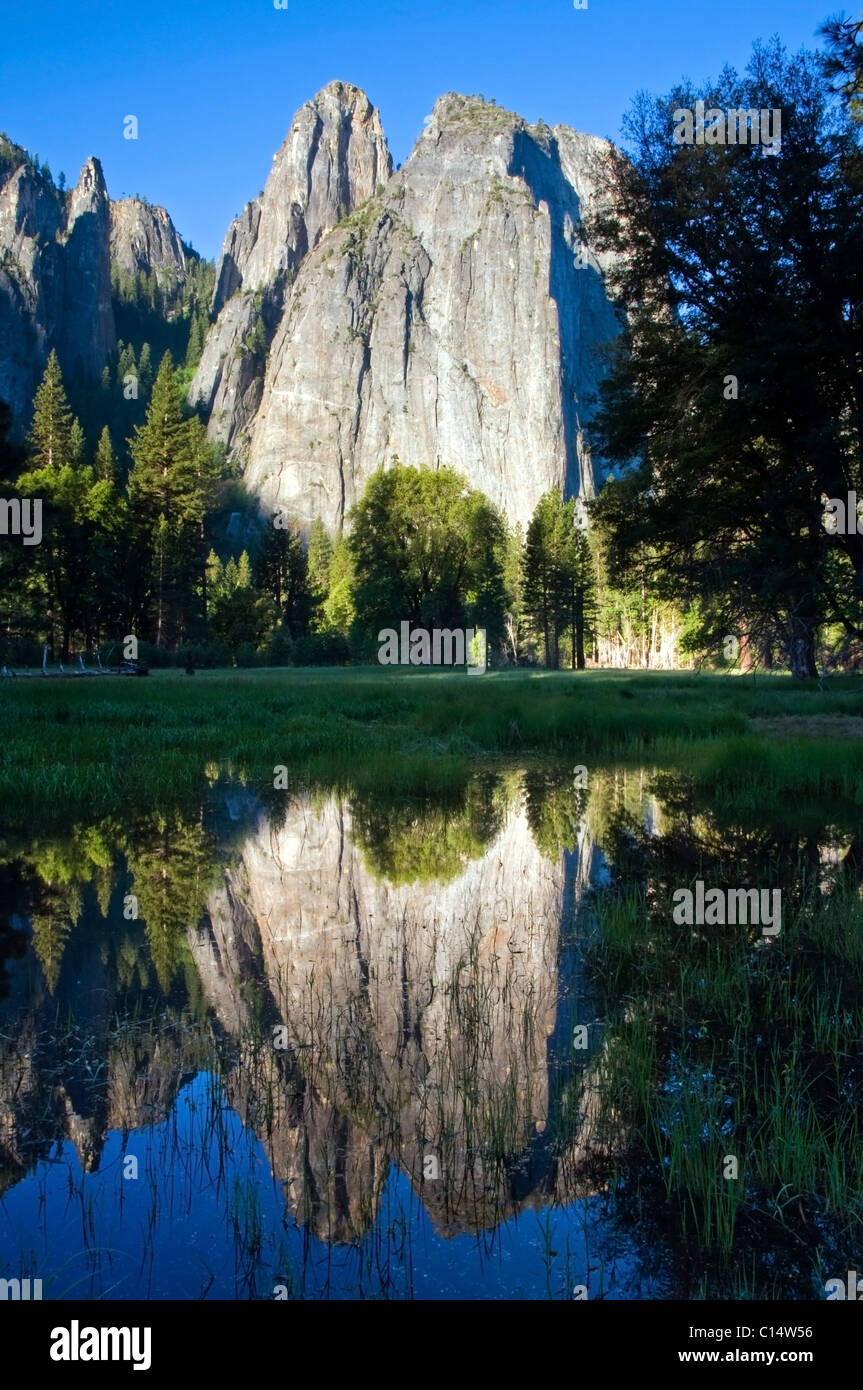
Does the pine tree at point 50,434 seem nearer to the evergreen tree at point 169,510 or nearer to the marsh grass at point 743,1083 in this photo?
the evergreen tree at point 169,510

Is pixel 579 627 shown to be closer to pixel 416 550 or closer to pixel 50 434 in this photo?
pixel 416 550

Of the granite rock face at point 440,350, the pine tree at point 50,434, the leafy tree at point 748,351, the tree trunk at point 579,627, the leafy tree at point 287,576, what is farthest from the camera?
the granite rock face at point 440,350

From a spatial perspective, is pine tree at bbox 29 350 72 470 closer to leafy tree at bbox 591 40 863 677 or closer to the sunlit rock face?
leafy tree at bbox 591 40 863 677

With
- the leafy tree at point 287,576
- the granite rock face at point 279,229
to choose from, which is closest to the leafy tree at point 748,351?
the leafy tree at point 287,576

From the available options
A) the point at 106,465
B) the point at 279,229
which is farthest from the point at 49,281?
the point at 106,465

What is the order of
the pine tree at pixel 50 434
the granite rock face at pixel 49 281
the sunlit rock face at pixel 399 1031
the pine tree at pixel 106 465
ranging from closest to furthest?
1. the sunlit rock face at pixel 399 1031
2. the pine tree at pixel 50 434
3. the pine tree at pixel 106 465
4. the granite rock face at pixel 49 281
